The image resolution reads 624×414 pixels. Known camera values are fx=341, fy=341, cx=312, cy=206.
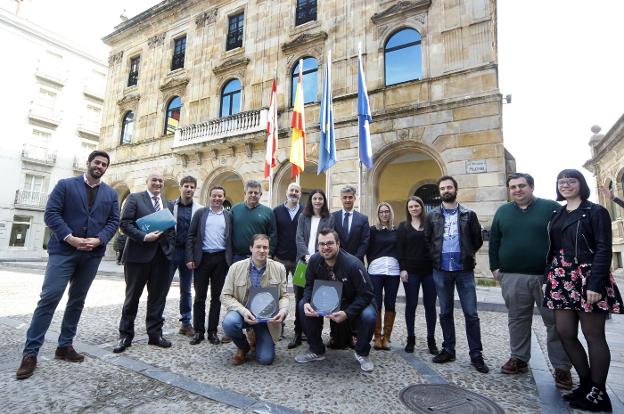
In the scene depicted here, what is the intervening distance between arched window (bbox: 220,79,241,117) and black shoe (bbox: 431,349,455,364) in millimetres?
13144

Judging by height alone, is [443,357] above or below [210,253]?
below

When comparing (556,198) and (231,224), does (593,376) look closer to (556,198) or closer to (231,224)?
(556,198)

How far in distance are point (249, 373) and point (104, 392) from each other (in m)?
1.16

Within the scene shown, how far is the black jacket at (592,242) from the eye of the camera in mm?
2561

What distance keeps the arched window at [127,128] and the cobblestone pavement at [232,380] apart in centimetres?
1622

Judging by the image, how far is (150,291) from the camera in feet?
13.4

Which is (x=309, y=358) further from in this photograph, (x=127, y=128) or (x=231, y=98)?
(x=127, y=128)

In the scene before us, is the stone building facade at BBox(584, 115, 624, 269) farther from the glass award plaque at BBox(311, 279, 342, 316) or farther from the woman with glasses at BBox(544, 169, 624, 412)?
the glass award plaque at BBox(311, 279, 342, 316)

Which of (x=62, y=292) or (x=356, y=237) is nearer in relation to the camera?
(x=62, y=292)

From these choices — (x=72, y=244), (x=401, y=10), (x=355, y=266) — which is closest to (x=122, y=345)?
(x=72, y=244)

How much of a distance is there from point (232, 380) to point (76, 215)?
2261mm

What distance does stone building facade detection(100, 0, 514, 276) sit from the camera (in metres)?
10.0

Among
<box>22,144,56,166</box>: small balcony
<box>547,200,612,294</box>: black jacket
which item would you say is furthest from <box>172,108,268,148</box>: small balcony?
<box>22,144,56,166</box>: small balcony

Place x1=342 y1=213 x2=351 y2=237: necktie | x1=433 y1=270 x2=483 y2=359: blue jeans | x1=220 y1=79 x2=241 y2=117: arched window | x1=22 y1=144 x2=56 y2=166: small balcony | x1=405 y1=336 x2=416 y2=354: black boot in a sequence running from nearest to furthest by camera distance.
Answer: x1=433 y1=270 x2=483 y2=359: blue jeans < x1=405 y1=336 x2=416 y2=354: black boot < x1=342 y1=213 x2=351 y2=237: necktie < x1=220 y1=79 x2=241 y2=117: arched window < x1=22 y1=144 x2=56 y2=166: small balcony
